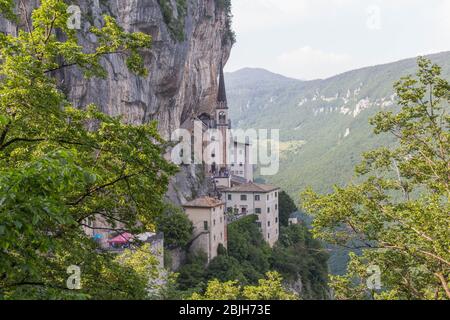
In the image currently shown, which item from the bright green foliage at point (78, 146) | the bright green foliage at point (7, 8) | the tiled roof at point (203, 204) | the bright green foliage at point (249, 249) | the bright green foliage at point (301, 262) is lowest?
the bright green foliage at point (301, 262)

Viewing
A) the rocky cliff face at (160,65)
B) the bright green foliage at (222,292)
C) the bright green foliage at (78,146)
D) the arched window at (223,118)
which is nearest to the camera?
the bright green foliage at (78,146)

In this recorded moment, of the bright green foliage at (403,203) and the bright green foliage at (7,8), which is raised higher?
the bright green foliage at (7,8)

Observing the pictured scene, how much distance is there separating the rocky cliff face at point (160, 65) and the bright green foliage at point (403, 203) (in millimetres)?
11647

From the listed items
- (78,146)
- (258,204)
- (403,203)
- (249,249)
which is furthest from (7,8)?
(258,204)

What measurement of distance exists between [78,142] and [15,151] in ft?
4.38

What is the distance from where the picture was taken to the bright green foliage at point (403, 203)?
46.2ft

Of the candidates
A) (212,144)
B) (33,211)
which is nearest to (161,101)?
(212,144)

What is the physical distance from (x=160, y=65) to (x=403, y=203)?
3835 cm

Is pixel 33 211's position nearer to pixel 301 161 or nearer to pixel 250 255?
pixel 250 255

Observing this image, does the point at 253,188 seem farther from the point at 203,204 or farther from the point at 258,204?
the point at 203,204

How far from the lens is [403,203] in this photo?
47.9 ft

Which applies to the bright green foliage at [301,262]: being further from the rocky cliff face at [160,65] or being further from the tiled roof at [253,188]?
the rocky cliff face at [160,65]

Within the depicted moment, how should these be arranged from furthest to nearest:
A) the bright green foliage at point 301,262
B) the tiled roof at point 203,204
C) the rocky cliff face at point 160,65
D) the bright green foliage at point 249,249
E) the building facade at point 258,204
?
the building facade at point 258,204, the bright green foliage at point 301,262, the bright green foliage at point 249,249, the tiled roof at point 203,204, the rocky cliff face at point 160,65

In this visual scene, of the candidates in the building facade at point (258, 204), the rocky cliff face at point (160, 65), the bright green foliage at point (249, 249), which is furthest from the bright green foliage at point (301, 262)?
the rocky cliff face at point (160, 65)
